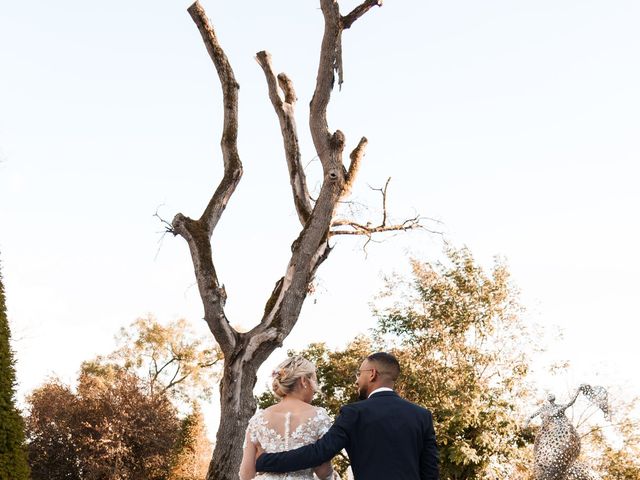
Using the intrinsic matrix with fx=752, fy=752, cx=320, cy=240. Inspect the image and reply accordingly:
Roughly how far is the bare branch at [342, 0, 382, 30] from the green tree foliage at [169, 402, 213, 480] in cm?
1457

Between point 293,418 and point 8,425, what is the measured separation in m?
4.54

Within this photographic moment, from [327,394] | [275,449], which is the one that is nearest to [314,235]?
[275,449]

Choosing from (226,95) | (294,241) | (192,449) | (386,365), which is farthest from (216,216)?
(192,449)

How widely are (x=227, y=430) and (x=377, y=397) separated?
4966 millimetres

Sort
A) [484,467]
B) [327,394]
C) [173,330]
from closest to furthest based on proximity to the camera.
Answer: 1. [484,467]
2. [327,394]
3. [173,330]

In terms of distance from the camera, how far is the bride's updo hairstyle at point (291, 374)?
4.53m

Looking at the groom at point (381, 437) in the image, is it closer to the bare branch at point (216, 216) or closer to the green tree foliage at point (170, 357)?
the bare branch at point (216, 216)

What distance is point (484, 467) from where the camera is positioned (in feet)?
59.5

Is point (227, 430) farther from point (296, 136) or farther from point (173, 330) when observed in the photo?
point (173, 330)

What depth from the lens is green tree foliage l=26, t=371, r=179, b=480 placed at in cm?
1947

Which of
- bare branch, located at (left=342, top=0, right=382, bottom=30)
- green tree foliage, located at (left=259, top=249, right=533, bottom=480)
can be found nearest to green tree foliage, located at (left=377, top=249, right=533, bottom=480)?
green tree foliage, located at (left=259, top=249, right=533, bottom=480)

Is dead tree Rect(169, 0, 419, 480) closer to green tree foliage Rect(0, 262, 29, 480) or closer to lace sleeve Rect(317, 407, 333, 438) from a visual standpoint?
green tree foliage Rect(0, 262, 29, 480)

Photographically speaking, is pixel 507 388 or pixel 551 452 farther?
pixel 507 388

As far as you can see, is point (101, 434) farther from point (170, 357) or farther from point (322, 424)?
point (322, 424)
